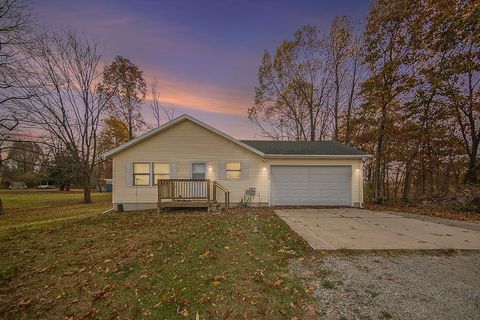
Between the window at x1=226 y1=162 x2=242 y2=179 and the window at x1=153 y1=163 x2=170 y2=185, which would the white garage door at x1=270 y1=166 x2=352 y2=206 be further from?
the window at x1=153 y1=163 x2=170 y2=185

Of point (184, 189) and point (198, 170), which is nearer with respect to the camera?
point (184, 189)

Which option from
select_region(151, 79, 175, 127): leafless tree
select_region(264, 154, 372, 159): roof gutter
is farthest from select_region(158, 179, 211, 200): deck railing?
select_region(151, 79, 175, 127): leafless tree

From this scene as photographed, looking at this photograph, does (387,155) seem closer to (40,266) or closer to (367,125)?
(367,125)

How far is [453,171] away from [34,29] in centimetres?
2919

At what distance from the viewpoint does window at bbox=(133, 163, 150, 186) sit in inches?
428

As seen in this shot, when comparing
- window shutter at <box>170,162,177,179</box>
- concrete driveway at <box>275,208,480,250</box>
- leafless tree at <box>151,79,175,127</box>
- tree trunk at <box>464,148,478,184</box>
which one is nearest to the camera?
concrete driveway at <box>275,208,480,250</box>

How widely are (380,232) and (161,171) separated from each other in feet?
33.1

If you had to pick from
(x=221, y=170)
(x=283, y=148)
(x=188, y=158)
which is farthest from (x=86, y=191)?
(x=283, y=148)

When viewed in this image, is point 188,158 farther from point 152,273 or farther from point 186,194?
point 152,273

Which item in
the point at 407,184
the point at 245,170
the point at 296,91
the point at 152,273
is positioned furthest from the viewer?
the point at 296,91

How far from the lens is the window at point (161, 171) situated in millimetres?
10953

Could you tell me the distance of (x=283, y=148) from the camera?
1245 cm

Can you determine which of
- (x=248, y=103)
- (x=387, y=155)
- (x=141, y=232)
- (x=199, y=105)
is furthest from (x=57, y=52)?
(x=387, y=155)

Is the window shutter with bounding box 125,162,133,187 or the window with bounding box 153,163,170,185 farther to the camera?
the window with bounding box 153,163,170,185
